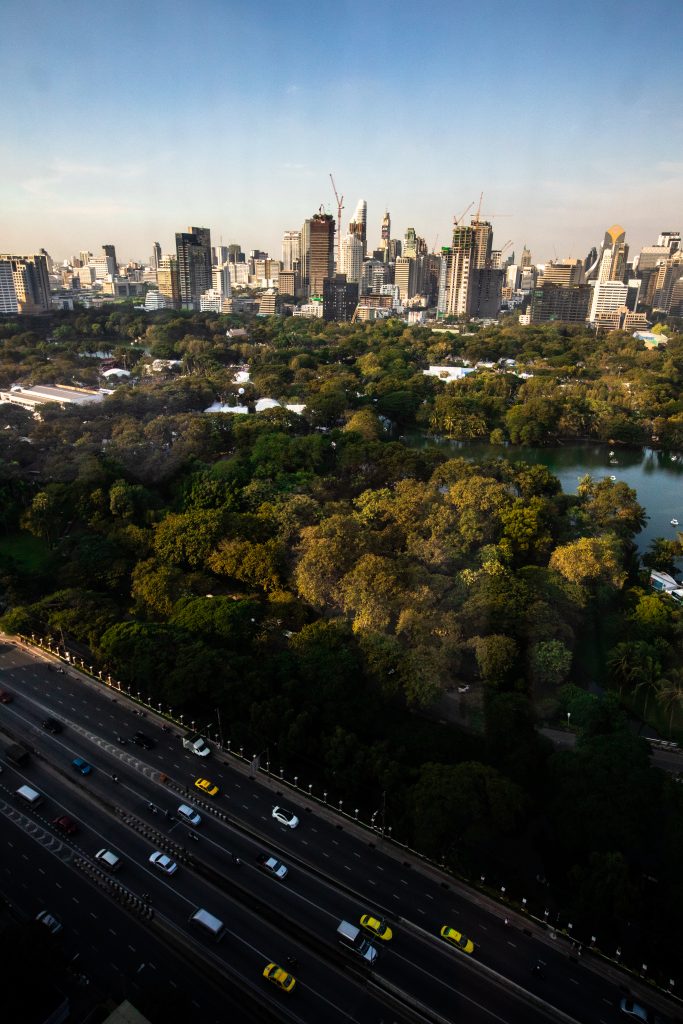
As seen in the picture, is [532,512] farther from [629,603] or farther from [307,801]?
[307,801]

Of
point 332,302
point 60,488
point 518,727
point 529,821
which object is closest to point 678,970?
point 529,821

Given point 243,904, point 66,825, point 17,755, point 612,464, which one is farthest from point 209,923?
point 612,464

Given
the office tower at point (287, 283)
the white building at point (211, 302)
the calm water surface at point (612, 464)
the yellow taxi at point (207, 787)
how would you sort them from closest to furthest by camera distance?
the yellow taxi at point (207, 787), the calm water surface at point (612, 464), the white building at point (211, 302), the office tower at point (287, 283)

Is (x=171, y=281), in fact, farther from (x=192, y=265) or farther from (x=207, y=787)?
(x=207, y=787)

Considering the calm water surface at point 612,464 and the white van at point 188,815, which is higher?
the white van at point 188,815

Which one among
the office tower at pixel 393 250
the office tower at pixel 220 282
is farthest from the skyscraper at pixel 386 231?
the office tower at pixel 220 282

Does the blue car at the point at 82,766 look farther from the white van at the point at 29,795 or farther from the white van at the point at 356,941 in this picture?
the white van at the point at 356,941
